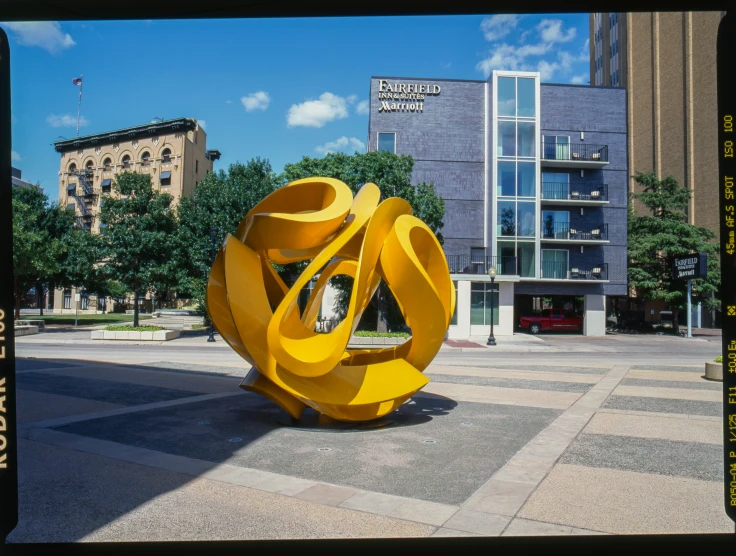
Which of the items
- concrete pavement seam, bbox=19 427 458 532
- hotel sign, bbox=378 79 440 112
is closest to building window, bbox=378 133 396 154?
hotel sign, bbox=378 79 440 112

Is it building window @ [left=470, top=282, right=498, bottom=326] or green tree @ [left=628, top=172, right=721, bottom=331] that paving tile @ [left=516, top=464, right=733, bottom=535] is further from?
green tree @ [left=628, top=172, right=721, bottom=331]

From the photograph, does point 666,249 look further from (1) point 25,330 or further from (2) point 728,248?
(1) point 25,330

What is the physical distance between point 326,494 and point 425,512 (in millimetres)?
1196

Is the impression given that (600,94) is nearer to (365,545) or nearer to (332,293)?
(332,293)

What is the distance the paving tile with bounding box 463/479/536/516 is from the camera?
582cm

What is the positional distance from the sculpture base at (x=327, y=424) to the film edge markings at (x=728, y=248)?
6013mm

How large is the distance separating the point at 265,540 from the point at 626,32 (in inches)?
2263

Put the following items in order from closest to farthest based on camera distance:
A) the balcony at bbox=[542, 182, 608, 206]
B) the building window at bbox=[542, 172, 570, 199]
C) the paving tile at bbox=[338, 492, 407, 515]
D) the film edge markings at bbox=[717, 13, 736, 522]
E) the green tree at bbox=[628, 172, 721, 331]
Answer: the film edge markings at bbox=[717, 13, 736, 522]
the paving tile at bbox=[338, 492, 407, 515]
the green tree at bbox=[628, 172, 721, 331]
the balcony at bbox=[542, 182, 608, 206]
the building window at bbox=[542, 172, 570, 199]

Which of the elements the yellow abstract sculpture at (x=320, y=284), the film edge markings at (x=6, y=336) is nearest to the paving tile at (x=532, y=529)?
the yellow abstract sculpture at (x=320, y=284)

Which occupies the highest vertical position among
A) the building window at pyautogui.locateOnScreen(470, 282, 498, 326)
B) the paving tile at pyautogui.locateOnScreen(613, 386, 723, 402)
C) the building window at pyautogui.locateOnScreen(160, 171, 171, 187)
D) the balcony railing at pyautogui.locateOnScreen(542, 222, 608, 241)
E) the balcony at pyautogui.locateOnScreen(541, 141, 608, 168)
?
the building window at pyautogui.locateOnScreen(160, 171, 171, 187)

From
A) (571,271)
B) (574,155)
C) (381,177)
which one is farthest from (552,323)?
(381,177)

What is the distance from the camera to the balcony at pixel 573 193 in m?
38.3

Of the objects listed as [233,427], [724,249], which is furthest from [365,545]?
[233,427]

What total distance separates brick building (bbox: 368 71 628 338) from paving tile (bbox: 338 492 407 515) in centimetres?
2861
